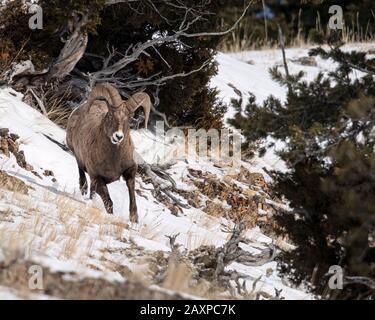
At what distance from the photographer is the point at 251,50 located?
23.8 meters

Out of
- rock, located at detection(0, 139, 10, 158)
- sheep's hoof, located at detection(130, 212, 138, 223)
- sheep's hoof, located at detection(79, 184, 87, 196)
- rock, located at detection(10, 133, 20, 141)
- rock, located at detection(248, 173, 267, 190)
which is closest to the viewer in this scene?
sheep's hoof, located at detection(130, 212, 138, 223)

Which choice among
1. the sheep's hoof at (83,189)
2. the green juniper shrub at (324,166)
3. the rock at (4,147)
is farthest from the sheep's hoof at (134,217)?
the green juniper shrub at (324,166)

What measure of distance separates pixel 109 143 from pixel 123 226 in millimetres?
1996

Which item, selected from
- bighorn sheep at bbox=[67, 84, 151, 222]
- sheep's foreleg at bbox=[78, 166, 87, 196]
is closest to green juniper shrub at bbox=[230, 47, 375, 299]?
bighorn sheep at bbox=[67, 84, 151, 222]

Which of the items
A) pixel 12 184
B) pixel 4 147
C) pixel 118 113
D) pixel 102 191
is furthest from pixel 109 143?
pixel 12 184

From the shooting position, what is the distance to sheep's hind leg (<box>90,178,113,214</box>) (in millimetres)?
9961

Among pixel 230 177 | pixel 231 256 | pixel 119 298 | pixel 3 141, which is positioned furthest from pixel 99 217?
pixel 230 177

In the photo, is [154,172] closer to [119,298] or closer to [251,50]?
[119,298]

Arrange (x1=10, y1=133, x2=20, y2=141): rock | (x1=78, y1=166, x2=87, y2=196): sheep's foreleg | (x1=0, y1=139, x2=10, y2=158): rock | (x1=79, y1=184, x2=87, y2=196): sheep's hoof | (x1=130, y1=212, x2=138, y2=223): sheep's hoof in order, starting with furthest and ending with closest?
1. (x1=78, y1=166, x2=87, y2=196): sheep's foreleg
2. (x1=79, y1=184, x2=87, y2=196): sheep's hoof
3. (x1=10, y1=133, x2=20, y2=141): rock
4. (x1=0, y1=139, x2=10, y2=158): rock
5. (x1=130, y1=212, x2=138, y2=223): sheep's hoof

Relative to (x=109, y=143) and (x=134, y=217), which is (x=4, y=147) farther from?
(x=134, y=217)

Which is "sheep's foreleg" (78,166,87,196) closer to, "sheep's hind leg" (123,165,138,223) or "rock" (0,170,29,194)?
"sheep's hind leg" (123,165,138,223)

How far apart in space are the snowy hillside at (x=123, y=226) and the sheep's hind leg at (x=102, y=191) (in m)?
0.12

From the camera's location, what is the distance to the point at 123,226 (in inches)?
336

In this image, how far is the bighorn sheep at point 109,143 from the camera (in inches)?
393
